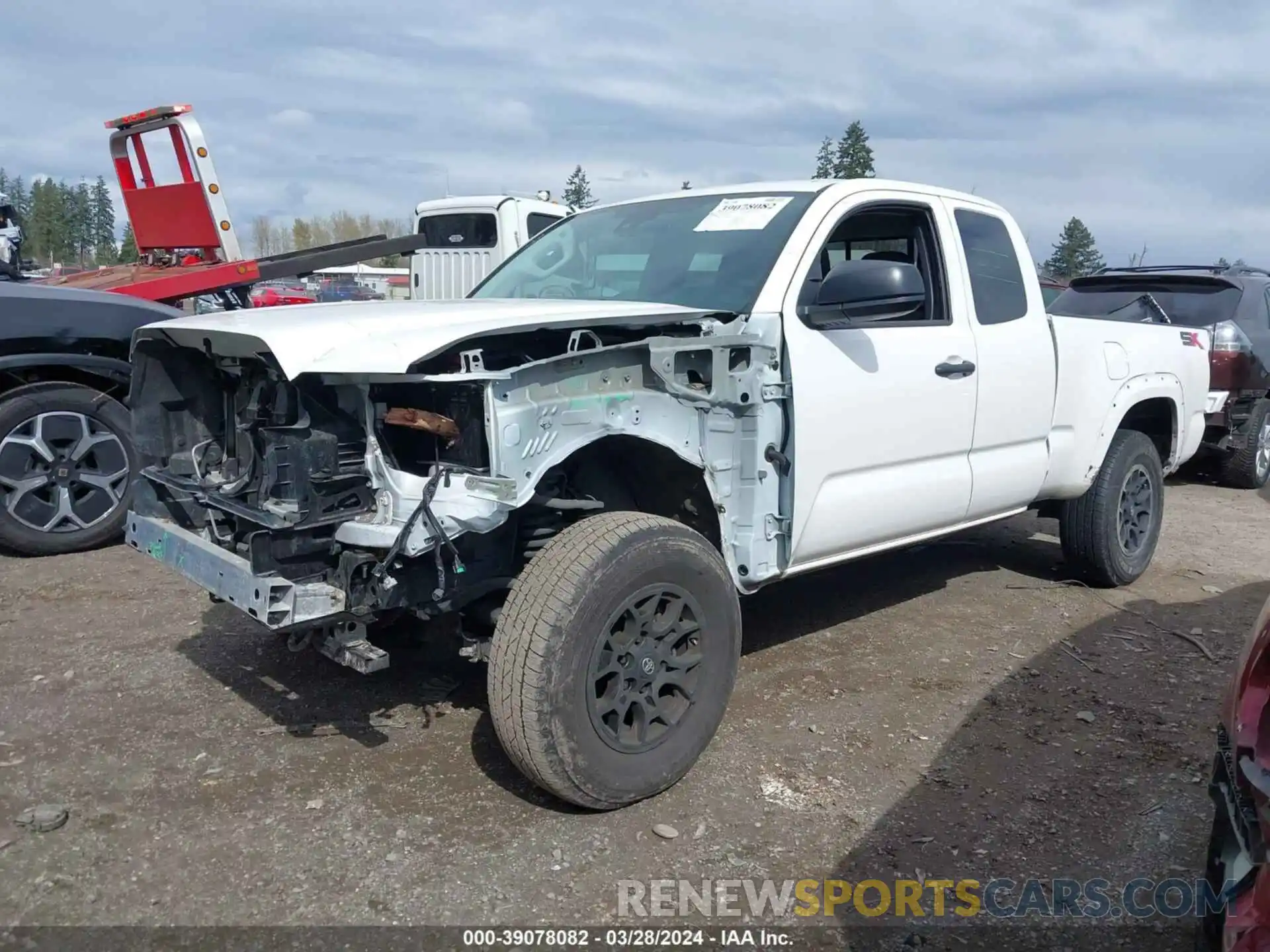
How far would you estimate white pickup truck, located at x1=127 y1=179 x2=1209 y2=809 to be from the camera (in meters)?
2.75

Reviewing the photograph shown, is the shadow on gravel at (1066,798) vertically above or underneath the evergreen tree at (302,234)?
underneath

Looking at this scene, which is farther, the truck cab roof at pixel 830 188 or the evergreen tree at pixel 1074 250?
the evergreen tree at pixel 1074 250

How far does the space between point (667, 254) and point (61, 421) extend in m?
3.63

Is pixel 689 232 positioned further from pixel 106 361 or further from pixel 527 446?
pixel 106 361

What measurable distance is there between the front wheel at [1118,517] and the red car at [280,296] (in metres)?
13.2

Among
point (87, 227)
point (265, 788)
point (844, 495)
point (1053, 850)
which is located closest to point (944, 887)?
point (1053, 850)

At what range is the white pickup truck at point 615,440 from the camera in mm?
2752

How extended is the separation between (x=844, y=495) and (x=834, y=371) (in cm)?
47

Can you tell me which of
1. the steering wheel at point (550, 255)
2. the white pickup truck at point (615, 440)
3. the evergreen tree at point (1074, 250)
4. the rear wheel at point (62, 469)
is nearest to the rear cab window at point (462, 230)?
the rear wheel at point (62, 469)

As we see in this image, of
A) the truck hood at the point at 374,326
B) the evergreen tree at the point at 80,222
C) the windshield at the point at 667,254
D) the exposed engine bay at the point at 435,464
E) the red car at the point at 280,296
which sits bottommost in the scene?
the exposed engine bay at the point at 435,464

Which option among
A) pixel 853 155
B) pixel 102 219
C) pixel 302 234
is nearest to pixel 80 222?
pixel 102 219

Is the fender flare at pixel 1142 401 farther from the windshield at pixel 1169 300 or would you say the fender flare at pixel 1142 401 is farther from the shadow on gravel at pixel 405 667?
the windshield at pixel 1169 300

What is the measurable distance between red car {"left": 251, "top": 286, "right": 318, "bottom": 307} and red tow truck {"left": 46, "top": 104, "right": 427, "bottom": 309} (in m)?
8.42

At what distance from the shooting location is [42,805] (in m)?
2.98
